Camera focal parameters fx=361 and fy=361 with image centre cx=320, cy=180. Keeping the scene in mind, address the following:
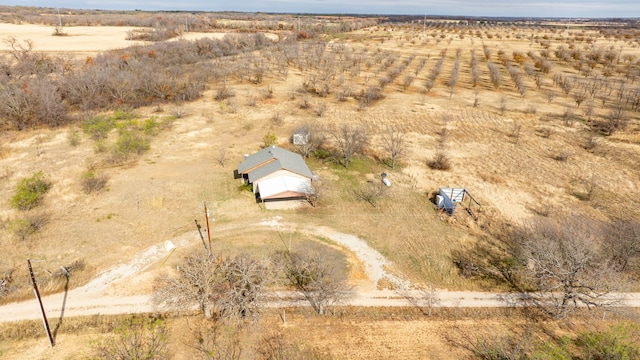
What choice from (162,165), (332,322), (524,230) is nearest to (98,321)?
(332,322)

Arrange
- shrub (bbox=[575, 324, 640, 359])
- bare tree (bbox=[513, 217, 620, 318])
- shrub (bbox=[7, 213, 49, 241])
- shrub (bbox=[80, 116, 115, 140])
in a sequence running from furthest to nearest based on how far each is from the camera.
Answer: shrub (bbox=[80, 116, 115, 140]), shrub (bbox=[7, 213, 49, 241]), bare tree (bbox=[513, 217, 620, 318]), shrub (bbox=[575, 324, 640, 359])

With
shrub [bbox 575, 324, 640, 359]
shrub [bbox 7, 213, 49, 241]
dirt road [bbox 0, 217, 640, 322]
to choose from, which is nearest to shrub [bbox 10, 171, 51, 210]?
shrub [bbox 7, 213, 49, 241]

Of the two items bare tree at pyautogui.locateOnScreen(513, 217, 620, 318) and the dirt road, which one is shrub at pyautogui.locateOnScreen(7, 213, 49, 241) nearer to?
the dirt road

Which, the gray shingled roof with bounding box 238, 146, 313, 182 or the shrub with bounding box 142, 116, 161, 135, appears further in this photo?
the shrub with bounding box 142, 116, 161, 135

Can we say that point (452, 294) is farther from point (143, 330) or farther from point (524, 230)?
point (143, 330)

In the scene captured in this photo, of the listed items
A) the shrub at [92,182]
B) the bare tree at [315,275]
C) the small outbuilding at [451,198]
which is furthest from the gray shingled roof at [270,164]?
the shrub at [92,182]

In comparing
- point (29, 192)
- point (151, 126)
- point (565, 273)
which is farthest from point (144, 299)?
point (151, 126)

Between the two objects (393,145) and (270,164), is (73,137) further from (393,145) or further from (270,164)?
(393,145)
